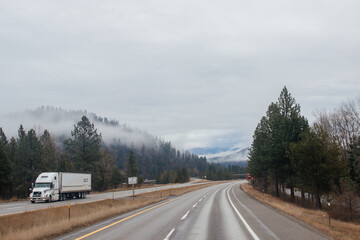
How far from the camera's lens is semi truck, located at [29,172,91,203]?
36812 millimetres

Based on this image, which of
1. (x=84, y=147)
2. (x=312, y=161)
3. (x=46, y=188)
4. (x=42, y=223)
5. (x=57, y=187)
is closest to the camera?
(x=42, y=223)

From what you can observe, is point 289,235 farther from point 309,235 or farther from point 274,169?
point 274,169

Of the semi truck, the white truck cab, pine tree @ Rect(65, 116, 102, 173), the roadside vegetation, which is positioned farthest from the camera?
pine tree @ Rect(65, 116, 102, 173)

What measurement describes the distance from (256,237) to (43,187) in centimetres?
3251

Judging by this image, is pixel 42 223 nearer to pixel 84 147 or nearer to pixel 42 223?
pixel 42 223

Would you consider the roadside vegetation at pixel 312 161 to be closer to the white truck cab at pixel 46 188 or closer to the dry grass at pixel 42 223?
the dry grass at pixel 42 223

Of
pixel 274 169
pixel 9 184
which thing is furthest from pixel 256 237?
pixel 9 184

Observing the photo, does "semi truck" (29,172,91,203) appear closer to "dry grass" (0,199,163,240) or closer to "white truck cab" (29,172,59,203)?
"white truck cab" (29,172,59,203)

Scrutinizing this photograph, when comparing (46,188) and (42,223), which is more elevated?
(46,188)

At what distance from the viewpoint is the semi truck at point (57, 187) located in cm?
3681

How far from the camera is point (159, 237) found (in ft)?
38.5

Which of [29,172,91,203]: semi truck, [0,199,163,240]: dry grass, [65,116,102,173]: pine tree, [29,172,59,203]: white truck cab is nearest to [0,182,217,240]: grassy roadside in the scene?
[0,199,163,240]: dry grass

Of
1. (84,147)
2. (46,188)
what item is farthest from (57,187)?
(84,147)

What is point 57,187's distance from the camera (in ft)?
129
